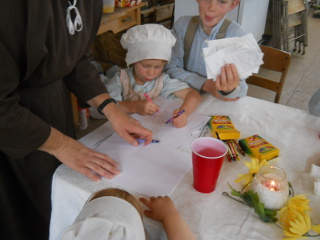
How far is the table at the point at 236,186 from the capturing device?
76cm

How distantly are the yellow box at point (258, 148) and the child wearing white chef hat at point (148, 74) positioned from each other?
339 mm

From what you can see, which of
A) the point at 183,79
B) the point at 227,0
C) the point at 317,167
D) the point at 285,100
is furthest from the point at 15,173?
the point at 285,100

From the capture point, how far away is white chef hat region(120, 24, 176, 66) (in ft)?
4.59

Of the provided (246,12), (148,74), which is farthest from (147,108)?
(246,12)

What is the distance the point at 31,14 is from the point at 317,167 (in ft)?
3.09

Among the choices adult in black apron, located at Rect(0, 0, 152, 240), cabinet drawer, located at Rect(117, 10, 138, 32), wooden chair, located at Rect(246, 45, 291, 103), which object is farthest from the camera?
cabinet drawer, located at Rect(117, 10, 138, 32)

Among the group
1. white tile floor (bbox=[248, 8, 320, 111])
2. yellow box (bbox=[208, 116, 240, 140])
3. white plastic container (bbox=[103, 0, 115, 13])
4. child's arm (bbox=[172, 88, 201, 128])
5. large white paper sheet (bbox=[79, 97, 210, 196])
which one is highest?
white plastic container (bbox=[103, 0, 115, 13])

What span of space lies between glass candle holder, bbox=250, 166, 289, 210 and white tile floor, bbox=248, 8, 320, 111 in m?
2.47

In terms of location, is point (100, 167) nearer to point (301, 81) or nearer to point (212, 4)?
point (212, 4)

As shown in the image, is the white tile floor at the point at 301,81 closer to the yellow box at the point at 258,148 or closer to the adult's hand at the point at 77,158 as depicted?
the yellow box at the point at 258,148

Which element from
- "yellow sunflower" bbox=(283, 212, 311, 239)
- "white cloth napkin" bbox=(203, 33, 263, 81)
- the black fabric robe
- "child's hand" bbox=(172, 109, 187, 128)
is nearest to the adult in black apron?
the black fabric robe

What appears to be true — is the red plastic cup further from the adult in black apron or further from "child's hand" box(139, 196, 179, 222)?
the adult in black apron

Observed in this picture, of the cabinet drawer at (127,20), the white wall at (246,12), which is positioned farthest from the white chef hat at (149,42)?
the white wall at (246,12)

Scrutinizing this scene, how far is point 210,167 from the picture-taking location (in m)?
0.80
